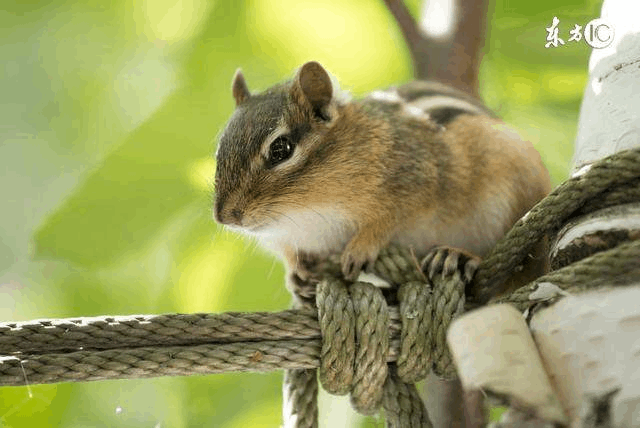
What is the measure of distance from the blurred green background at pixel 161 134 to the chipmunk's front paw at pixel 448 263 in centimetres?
97

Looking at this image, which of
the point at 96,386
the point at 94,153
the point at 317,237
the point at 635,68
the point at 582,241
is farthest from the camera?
the point at 94,153

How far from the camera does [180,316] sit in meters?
1.46

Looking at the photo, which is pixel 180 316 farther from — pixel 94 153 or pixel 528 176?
pixel 94 153

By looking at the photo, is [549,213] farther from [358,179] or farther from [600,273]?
[358,179]

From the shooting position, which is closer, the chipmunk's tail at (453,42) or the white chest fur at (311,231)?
the white chest fur at (311,231)

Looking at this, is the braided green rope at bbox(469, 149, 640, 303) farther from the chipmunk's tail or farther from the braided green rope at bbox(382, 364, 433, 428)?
the chipmunk's tail

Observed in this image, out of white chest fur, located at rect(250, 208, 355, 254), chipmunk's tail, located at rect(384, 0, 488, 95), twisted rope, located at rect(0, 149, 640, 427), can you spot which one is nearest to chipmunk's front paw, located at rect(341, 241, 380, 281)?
white chest fur, located at rect(250, 208, 355, 254)

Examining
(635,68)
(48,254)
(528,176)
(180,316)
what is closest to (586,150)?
(635,68)

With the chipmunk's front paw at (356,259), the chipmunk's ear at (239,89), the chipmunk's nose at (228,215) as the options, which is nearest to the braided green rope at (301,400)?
the chipmunk's front paw at (356,259)

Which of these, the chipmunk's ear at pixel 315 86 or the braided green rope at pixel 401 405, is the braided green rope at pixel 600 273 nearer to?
the braided green rope at pixel 401 405

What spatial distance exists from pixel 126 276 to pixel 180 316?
1.45 m

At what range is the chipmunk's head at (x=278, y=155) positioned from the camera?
1.82 meters

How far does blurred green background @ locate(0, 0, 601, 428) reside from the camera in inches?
108

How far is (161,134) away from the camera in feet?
9.65
